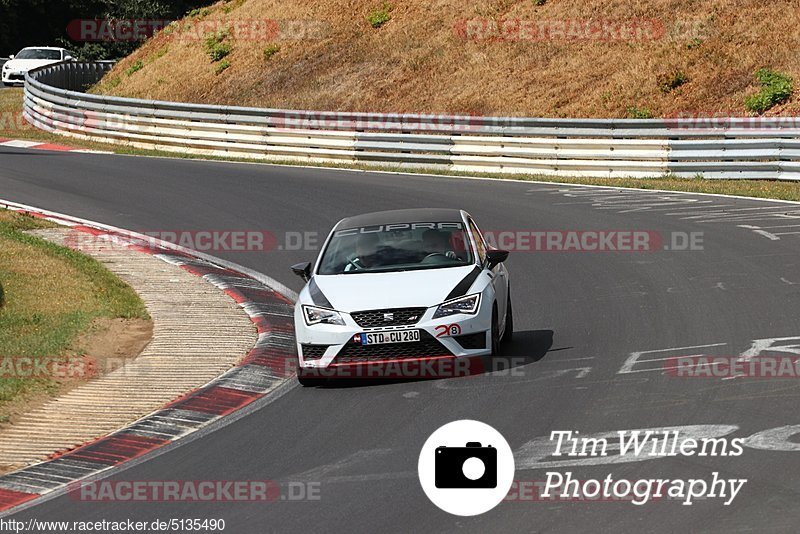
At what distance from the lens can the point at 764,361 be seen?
452 inches

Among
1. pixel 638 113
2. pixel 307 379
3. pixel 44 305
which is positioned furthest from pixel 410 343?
pixel 638 113

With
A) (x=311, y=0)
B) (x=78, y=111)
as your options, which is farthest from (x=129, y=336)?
(x=311, y=0)

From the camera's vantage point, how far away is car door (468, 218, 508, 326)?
12.5 m

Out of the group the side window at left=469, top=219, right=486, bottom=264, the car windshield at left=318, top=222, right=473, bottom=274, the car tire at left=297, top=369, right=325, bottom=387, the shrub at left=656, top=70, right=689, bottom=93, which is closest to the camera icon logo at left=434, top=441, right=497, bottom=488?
the car tire at left=297, top=369, right=325, bottom=387

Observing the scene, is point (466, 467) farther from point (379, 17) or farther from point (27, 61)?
point (27, 61)

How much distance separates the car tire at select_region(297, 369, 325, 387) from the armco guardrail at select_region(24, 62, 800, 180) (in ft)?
53.2

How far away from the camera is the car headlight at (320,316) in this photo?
11.7m

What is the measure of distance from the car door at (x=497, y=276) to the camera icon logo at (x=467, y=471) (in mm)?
3057

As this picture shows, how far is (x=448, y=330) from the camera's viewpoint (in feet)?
37.6

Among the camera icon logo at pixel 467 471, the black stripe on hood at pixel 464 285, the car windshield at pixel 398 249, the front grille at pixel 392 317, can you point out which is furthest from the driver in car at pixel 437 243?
the camera icon logo at pixel 467 471

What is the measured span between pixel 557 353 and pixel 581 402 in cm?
204

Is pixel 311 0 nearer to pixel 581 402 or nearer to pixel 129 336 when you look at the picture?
pixel 129 336

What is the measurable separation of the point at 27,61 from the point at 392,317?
47459 millimetres

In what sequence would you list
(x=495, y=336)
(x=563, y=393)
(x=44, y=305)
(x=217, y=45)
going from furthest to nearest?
(x=217, y=45)
(x=44, y=305)
(x=495, y=336)
(x=563, y=393)
